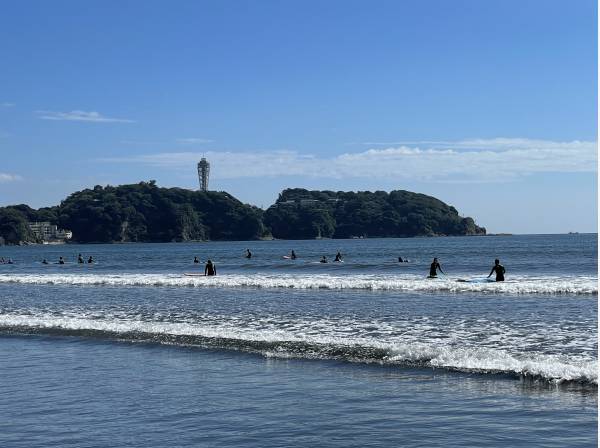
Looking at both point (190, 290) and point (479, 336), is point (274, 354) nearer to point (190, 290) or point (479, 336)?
point (479, 336)

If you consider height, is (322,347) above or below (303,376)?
above

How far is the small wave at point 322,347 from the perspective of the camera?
13.5m

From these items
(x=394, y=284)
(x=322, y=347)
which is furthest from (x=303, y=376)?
(x=394, y=284)

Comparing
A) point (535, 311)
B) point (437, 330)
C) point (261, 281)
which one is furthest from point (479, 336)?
point (261, 281)

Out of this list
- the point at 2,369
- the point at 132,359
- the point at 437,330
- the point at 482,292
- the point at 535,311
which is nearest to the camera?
the point at 2,369

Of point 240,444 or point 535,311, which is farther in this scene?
point 535,311

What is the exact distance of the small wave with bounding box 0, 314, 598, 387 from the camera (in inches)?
530

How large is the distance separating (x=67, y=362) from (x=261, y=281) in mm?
28286

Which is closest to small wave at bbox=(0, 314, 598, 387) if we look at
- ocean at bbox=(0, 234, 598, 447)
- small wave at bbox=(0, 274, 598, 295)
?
ocean at bbox=(0, 234, 598, 447)

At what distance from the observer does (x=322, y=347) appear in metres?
16.9

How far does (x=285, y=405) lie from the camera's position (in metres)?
11.6

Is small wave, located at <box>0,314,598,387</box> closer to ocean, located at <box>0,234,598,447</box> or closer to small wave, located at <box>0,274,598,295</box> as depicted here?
ocean, located at <box>0,234,598,447</box>

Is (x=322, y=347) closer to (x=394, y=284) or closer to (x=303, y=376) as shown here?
(x=303, y=376)

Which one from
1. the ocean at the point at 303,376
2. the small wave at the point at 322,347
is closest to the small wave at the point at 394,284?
the ocean at the point at 303,376
